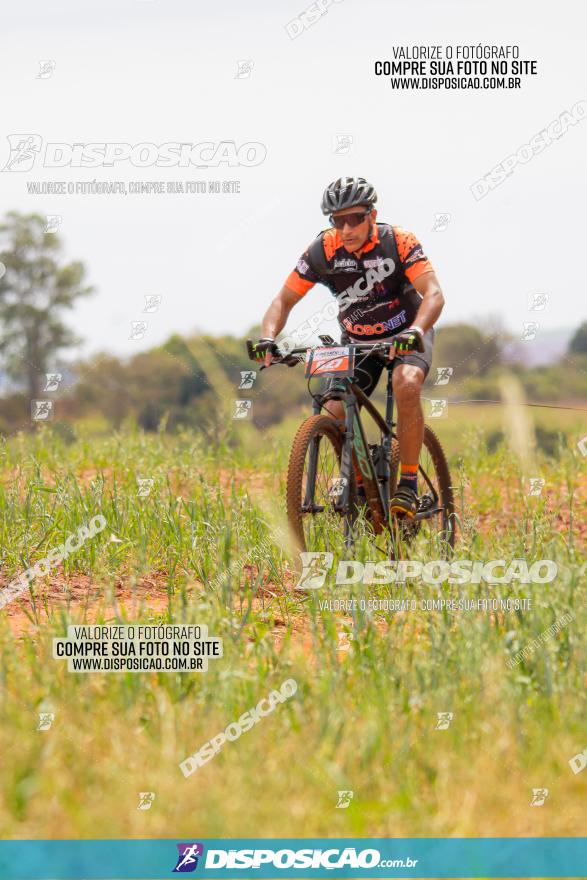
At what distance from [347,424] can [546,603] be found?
1.96 metres

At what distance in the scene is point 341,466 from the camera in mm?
5719

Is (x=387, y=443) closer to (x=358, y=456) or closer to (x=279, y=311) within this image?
(x=358, y=456)

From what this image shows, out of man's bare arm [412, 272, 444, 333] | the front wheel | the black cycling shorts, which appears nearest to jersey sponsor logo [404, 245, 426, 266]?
man's bare arm [412, 272, 444, 333]

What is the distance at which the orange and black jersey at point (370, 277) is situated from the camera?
5.97 m

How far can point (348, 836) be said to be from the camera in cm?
317

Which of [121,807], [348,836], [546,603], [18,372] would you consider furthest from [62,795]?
[18,372]

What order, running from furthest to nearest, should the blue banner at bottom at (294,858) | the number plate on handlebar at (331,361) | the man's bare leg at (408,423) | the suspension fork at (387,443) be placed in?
1. the suspension fork at (387,443)
2. the man's bare leg at (408,423)
3. the number plate on handlebar at (331,361)
4. the blue banner at bottom at (294,858)

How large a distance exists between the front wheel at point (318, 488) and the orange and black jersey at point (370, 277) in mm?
780

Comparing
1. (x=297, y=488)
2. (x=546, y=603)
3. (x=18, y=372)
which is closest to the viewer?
(x=546, y=603)

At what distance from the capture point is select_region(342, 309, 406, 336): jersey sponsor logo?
6180 mm

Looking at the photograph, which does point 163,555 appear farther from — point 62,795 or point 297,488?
point 62,795

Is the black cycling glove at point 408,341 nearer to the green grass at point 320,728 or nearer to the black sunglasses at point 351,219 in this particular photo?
the black sunglasses at point 351,219

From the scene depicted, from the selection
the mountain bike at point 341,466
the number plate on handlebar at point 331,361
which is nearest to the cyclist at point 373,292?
the mountain bike at point 341,466

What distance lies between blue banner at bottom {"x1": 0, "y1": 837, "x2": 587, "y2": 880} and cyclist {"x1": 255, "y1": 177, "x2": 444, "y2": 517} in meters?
2.98
